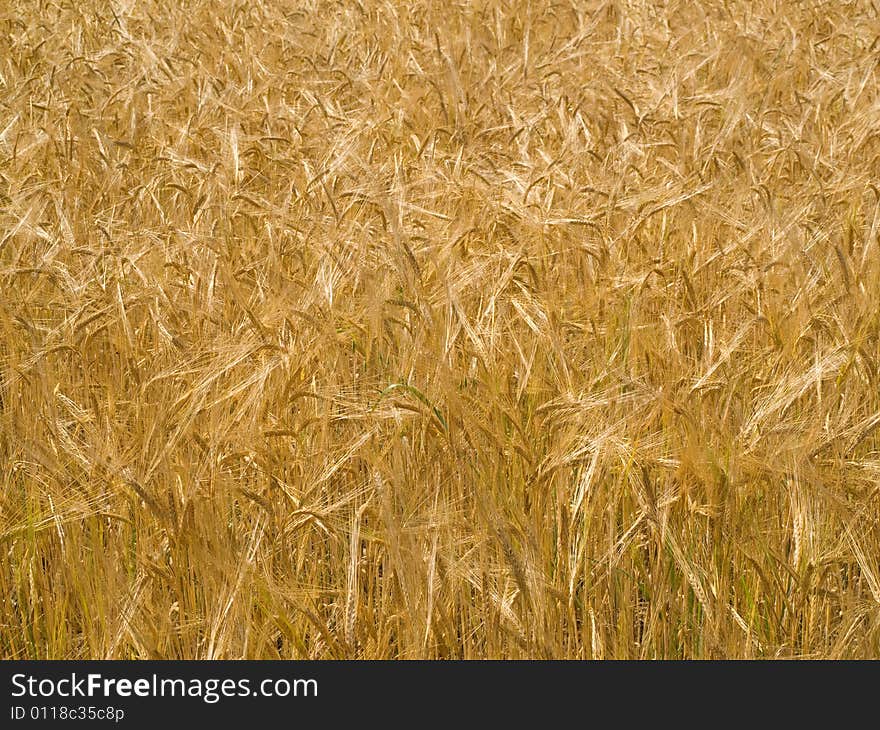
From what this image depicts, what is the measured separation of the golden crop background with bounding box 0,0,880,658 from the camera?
4.61ft

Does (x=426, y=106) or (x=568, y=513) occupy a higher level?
(x=426, y=106)

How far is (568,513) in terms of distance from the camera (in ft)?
5.13

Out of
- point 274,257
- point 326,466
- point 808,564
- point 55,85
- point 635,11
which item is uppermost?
point 635,11

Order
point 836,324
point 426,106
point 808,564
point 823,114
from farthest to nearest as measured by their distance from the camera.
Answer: point 426,106, point 823,114, point 836,324, point 808,564

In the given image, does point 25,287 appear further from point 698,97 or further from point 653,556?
point 698,97

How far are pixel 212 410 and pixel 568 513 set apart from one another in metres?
0.56

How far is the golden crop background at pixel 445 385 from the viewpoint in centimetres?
141

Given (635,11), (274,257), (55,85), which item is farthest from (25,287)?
(635,11)

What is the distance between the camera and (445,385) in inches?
63.9

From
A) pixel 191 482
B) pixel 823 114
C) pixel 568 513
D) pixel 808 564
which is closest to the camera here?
pixel 808 564

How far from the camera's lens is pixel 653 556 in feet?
5.23

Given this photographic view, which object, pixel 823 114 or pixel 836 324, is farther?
pixel 823 114

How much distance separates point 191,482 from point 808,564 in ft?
2.64

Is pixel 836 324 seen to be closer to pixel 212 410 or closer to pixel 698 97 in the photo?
pixel 212 410
